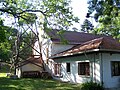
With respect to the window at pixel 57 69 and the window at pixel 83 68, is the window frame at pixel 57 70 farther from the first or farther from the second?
the window at pixel 83 68

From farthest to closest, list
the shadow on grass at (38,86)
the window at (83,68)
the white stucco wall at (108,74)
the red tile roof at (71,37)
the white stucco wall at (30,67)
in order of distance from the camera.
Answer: the white stucco wall at (30,67), the red tile roof at (71,37), the window at (83,68), the white stucco wall at (108,74), the shadow on grass at (38,86)

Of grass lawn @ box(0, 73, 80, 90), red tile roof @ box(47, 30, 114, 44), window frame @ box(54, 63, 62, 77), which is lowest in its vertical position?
grass lawn @ box(0, 73, 80, 90)

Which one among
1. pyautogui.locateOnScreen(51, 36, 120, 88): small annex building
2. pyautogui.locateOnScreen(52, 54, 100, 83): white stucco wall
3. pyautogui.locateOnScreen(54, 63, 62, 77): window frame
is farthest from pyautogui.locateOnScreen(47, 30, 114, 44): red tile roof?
pyautogui.locateOnScreen(51, 36, 120, 88): small annex building

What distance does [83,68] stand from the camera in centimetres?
2186

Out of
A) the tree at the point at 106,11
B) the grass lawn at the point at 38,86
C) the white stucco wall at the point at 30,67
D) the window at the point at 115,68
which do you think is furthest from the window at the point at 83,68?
the white stucco wall at the point at 30,67

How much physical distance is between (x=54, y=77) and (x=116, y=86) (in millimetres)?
10696

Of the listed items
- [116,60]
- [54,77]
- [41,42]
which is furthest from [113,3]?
[41,42]

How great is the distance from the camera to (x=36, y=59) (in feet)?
112

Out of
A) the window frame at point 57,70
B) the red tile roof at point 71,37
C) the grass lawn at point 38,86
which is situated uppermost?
the red tile roof at point 71,37

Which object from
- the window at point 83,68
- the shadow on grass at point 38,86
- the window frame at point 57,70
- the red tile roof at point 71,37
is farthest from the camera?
the red tile roof at point 71,37

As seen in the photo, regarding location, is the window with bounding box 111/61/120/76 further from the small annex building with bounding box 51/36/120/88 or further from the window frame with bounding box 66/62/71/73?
the window frame with bounding box 66/62/71/73

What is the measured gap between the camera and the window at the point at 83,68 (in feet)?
69.2

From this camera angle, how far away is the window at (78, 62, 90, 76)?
2109 centimetres

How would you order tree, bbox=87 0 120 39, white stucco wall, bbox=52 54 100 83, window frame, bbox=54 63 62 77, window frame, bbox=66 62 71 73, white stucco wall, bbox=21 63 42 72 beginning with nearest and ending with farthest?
tree, bbox=87 0 120 39 → white stucco wall, bbox=52 54 100 83 → window frame, bbox=66 62 71 73 → window frame, bbox=54 63 62 77 → white stucco wall, bbox=21 63 42 72
